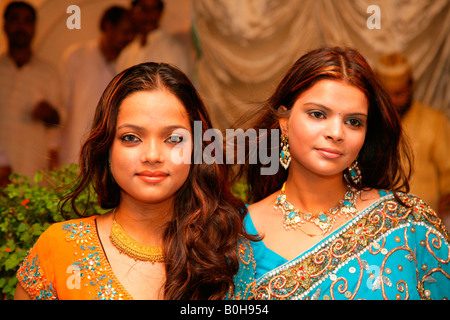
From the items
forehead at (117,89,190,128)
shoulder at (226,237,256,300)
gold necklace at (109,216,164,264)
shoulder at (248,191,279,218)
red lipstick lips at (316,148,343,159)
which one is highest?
forehead at (117,89,190,128)

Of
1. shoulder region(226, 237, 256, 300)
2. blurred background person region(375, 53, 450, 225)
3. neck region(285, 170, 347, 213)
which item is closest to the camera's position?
shoulder region(226, 237, 256, 300)

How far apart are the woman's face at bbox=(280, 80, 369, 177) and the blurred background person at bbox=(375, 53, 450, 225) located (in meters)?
2.96

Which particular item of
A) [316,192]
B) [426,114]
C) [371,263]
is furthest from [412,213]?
[426,114]

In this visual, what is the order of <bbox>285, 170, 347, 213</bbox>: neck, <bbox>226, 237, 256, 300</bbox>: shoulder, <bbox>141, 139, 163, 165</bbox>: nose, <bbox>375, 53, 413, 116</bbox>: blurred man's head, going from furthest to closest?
<bbox>375, 53, 413, 116</bbox>: blurred man's head < <bbox>285, 170, 347, 213</bbox>: neck < <bbox>226, 237, 256, 300</bbox>: shoulder < <bbox>141, 139, 163, 165</bbox>: nose

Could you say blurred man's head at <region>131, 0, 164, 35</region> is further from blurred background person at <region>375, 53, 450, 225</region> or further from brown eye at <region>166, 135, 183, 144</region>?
brown eye at <region>166, 135, 183, 144</region>

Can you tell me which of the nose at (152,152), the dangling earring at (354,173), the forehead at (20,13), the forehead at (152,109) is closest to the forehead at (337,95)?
the dangling earring at (354,173)

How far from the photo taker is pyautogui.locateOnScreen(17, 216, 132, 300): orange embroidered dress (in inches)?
83.2

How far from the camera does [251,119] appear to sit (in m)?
2.76

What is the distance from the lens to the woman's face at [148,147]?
6.91ft

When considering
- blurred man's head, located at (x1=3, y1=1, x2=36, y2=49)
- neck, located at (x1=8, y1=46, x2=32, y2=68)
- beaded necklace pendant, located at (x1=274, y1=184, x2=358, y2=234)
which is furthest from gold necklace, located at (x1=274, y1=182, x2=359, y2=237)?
blurred man's head, located at (x1=3, y1=1, x2=36, y2=49)

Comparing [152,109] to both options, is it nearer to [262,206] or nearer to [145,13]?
[262,206]

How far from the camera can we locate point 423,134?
5238mm
